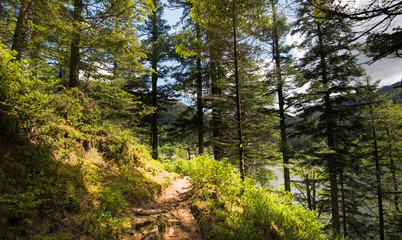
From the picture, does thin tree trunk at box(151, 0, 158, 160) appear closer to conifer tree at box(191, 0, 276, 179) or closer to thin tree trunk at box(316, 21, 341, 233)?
conifer tree at box(191, 0, 276, 179)

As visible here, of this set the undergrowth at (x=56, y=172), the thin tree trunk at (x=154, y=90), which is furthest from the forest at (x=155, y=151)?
the thin tree trunk at (x=154, y=90)

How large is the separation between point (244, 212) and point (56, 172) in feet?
15.4

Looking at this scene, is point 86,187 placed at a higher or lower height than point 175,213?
higher

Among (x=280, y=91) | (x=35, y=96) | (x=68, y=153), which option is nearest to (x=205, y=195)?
(x=68, y=153)

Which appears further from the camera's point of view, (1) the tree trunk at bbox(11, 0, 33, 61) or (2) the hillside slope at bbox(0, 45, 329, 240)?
(1) the tree trunk at bbox(11, 0, 33, 61)

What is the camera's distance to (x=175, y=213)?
4.15m

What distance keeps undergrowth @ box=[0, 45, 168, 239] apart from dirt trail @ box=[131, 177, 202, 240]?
40cm

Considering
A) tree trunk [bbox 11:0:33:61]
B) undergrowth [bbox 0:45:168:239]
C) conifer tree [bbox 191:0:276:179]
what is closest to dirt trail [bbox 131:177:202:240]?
undergrowth [bbox 0:45:168:239]

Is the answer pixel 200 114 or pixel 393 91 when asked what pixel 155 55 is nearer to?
pixel 200 114

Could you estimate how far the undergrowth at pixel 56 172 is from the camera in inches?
94.0

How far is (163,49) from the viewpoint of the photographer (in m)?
11.9

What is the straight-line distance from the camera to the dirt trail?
3.33 meters

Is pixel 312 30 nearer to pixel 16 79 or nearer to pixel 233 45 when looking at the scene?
pixel 233 45

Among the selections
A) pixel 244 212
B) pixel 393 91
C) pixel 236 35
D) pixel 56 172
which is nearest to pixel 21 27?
pixel 56 172
